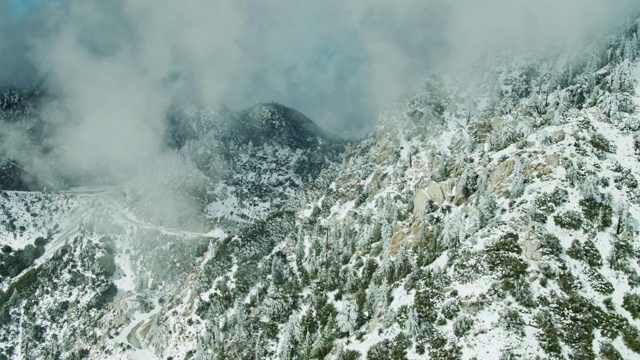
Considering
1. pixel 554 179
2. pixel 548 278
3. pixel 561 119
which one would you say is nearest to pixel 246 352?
pixel 548 278

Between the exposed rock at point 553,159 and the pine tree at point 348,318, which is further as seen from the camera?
the exposed rock at point 553,159

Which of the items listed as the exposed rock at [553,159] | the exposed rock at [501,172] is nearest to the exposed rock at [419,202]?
the exposed rock at [501,172]

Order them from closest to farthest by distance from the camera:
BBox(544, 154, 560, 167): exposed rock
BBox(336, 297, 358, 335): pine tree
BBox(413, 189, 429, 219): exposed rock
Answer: BBox(336, 297, 358, 335): pine tree
BBox(544, 154, 560, 167): exposed rock
BBox(413, 189, 429, 219): exposed rock

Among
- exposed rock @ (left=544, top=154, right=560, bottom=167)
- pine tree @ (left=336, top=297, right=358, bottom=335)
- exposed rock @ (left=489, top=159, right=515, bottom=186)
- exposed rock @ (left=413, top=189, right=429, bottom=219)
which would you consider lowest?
pine tree @ (left=336, top=297, right=358, bottom=335)

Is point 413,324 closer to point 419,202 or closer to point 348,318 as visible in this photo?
point 348,318

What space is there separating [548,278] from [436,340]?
3120 centimetres

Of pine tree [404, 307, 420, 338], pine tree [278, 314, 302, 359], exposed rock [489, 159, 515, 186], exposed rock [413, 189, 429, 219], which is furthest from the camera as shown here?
exposed rock [413, 189, 429, 219]

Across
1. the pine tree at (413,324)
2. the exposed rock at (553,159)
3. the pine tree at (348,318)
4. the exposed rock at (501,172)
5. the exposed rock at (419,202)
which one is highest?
the exposed rock at (419,202)

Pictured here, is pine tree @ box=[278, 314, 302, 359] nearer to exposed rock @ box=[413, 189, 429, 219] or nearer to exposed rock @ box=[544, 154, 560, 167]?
exposed rock @ box=[413, 189, 429, 219]

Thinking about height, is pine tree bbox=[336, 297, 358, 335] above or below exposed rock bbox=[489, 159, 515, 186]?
below

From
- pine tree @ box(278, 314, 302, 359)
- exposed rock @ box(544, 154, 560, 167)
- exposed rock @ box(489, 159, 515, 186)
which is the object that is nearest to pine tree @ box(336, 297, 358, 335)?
pine tree @ box(278, 314, 302, 359)

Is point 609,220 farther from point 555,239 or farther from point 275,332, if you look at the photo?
point 275,332

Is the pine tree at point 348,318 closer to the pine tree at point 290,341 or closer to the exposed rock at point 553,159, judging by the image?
the pine tree at point 290,341

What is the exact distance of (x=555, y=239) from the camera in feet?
396
